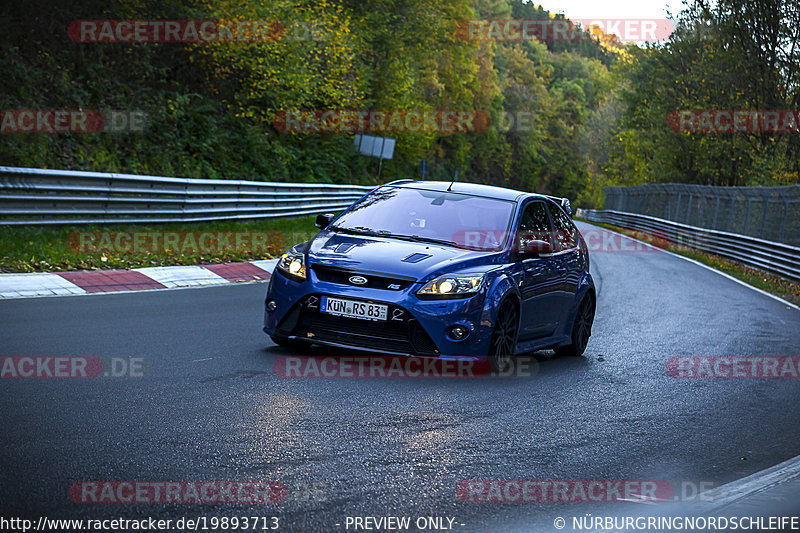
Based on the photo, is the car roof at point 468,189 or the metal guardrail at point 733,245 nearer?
the car roof at point 468,189

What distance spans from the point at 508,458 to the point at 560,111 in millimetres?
125316

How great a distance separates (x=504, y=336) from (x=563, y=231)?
7.58 ft

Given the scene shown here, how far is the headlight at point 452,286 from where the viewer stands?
26.3ft

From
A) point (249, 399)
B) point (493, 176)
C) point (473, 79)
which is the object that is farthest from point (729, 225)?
point (493, 176)

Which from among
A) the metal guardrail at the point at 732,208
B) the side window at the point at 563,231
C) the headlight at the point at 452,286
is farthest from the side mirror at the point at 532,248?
the metal guardrail at the point at 732,208

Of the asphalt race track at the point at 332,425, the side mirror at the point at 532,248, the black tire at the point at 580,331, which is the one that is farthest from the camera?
the black tire at the point at 580,331

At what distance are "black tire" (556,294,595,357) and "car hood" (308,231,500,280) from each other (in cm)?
202

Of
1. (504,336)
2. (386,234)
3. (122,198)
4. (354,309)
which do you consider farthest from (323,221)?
(122,198)

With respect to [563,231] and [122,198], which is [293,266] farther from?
[122,198]

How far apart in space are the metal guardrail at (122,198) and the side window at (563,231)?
7851 millimetres

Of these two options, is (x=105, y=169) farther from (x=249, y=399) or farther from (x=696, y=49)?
(x=696, y=49)

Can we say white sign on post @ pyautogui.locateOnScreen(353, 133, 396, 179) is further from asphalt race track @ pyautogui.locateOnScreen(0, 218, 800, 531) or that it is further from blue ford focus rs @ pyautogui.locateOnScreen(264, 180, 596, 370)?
blue ford focus rs @ pyautogui.locateOnScreen(264, 180, 596, 370)

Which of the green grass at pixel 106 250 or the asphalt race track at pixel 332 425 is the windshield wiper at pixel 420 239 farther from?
the green grass at pixel 106 250

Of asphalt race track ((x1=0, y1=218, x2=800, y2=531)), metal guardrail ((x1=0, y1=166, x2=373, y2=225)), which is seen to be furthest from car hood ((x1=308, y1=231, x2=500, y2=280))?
metal guardrail ((x1=0, y1=166, x2=373, y2=225))
